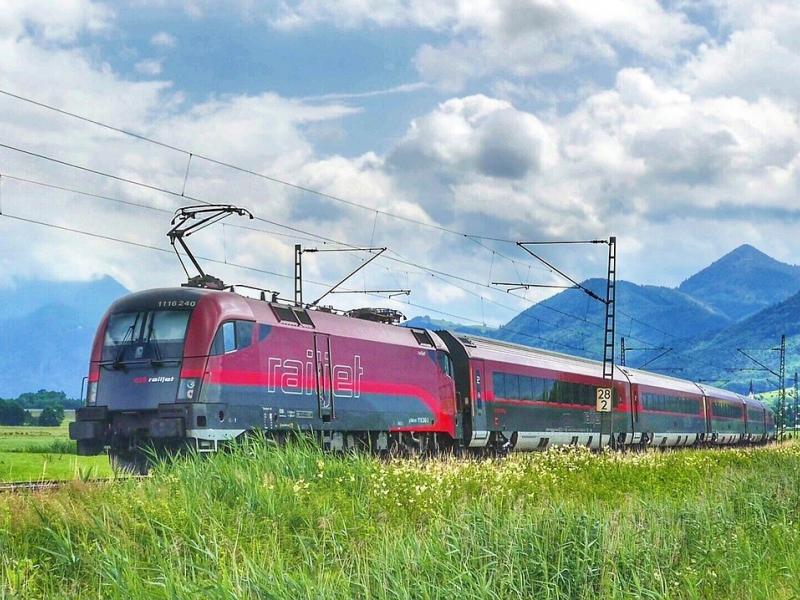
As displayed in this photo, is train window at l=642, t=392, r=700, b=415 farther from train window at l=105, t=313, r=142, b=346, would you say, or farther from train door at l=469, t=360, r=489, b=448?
train window at l=105, t=313, r=142, b=346

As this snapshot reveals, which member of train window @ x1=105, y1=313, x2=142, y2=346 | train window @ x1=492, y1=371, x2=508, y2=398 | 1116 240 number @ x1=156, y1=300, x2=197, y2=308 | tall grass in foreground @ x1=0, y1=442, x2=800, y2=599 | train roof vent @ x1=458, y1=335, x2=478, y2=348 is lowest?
tall grass in foreground @ x1=0, y1=442, x2=800, y2=599

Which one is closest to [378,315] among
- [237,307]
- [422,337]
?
[422,337]

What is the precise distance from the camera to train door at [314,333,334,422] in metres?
24.2

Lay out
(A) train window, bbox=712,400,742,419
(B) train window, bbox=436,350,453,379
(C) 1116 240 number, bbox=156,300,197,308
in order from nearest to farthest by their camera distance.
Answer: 1. (C) 1116 240 number, bbox=156,300,197,308
2. (B) train window, bbox=436,350,453,379
3. (A) train window, bbox=712,400,742,419

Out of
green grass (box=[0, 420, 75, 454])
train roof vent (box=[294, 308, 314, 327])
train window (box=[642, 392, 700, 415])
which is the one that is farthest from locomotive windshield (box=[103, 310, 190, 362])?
train window (box=[642, 392, 700, 415])

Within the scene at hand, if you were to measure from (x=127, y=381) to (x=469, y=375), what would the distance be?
13856 millimetres

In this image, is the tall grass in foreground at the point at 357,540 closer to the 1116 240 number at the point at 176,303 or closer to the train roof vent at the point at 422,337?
the 1116 240 number at the point at 176,303

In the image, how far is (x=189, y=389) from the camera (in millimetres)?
20891

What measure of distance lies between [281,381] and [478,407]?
1196 centimetres

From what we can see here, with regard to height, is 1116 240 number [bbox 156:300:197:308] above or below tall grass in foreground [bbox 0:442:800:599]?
above

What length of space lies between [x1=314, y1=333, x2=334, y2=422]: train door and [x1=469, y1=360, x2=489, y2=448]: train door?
366 inches

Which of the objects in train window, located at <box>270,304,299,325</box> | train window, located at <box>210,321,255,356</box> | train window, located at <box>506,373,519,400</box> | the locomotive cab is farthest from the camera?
train window, located at <box>506,373,519,400</box>

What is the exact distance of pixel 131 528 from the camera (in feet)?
41.4

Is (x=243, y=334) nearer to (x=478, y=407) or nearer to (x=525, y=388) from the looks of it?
(x=478, y=407)
